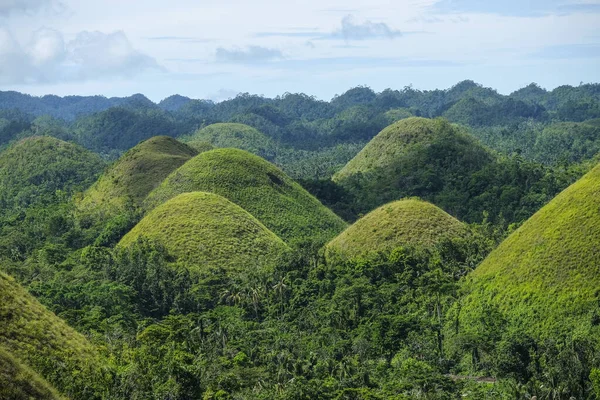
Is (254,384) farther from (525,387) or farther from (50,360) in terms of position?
(525,387)

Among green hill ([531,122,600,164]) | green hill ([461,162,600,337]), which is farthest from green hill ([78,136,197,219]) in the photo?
green hill ([531,122,600,164])

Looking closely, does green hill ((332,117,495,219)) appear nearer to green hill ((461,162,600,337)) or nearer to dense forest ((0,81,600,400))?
dense forest ((0,81,600,400))

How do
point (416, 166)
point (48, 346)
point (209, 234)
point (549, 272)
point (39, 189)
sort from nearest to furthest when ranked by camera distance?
point (48, 346) → point (549, 272) → point (209, 234) → point (416, 166) → point (39, 189)

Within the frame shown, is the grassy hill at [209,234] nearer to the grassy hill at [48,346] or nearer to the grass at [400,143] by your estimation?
the grassy hill at [48,346]

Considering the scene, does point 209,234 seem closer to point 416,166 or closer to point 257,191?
point 257,191

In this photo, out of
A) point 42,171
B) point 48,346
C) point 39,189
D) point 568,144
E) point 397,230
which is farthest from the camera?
point 568,144

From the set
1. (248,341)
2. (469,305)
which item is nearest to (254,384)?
(248,341)

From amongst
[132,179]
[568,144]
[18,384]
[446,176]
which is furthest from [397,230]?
[568,144]
